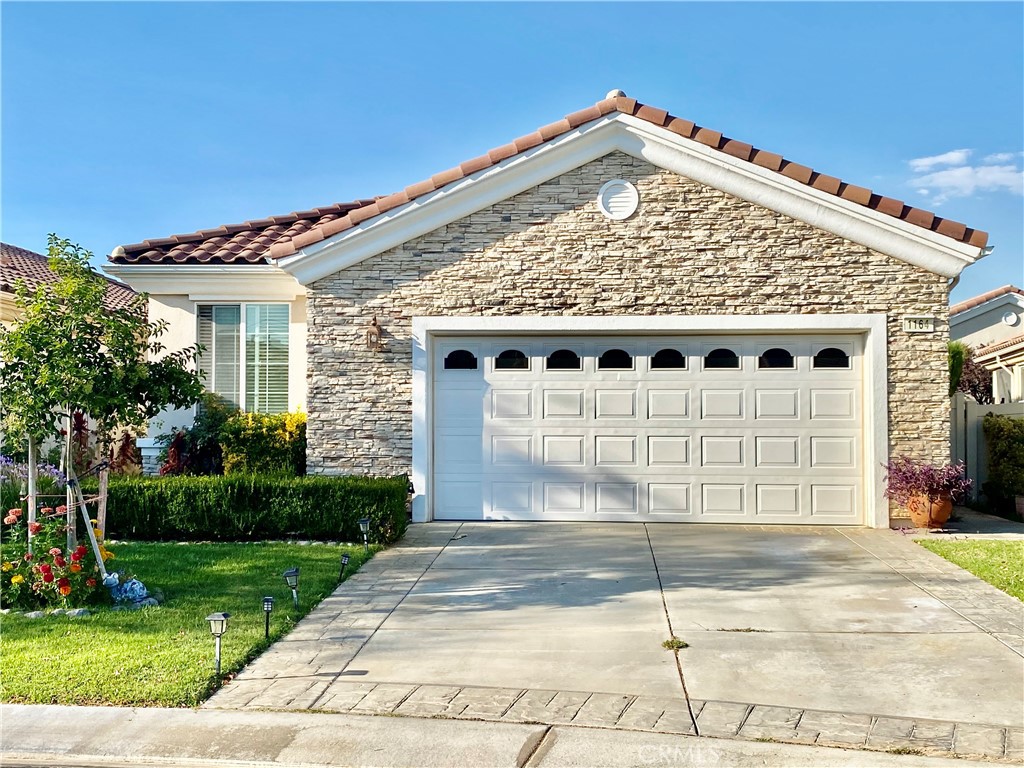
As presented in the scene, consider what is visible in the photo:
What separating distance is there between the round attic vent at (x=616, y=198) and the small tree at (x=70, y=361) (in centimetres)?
605

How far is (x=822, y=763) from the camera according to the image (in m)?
4.35

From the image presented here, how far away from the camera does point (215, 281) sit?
503 inches

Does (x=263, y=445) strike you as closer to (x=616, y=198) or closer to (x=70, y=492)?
(x=70, y=492)

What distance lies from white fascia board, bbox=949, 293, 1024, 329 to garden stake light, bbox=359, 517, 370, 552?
20831 mm

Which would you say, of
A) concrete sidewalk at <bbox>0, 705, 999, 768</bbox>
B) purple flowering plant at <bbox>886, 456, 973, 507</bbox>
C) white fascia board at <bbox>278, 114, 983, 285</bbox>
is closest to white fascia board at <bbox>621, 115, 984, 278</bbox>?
white fascia board at <bbox>278, 114, 983, 285</bbox>

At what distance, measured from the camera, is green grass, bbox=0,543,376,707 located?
527 cm

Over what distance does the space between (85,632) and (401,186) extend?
24.2 feet

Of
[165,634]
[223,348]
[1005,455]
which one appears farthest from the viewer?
[223,348]

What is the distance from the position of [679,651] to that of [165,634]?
3741 mm

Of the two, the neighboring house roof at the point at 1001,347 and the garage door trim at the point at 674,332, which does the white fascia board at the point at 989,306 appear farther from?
the garage door trim at the point at 674,332

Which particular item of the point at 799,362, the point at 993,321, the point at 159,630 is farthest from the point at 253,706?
the point at 993,321

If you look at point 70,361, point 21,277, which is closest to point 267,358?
point 21,277

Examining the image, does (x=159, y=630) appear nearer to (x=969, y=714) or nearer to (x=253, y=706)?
(x=253, y=706)

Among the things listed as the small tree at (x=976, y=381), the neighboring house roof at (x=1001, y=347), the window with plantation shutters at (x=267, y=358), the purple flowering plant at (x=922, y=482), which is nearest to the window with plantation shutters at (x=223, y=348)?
the window with plantation shutters at (x=267, y=358)
